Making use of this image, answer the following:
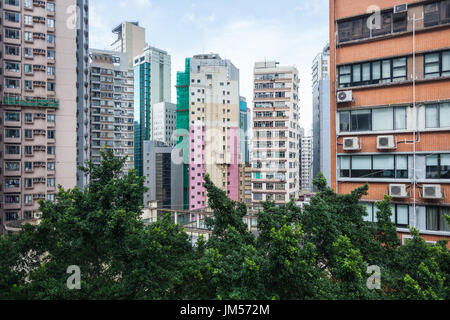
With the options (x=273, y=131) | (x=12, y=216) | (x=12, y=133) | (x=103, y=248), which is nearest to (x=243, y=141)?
(x=273, y=131)

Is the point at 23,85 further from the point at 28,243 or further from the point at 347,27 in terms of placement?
the point at 347,27

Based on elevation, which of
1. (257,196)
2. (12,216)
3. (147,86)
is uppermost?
(147,86)

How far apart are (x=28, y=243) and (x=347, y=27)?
53.4ft

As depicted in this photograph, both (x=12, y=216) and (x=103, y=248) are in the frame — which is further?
(x=12, y=216)

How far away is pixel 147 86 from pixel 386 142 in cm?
7772

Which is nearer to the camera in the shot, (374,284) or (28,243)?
(374,284)

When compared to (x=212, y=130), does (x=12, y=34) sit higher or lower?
higher

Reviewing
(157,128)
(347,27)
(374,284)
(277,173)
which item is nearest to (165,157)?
(157,128)

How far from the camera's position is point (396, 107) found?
12.5 meters

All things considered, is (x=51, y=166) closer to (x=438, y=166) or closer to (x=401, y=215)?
(x=401, y=215)

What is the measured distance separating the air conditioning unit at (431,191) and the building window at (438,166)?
594mm
